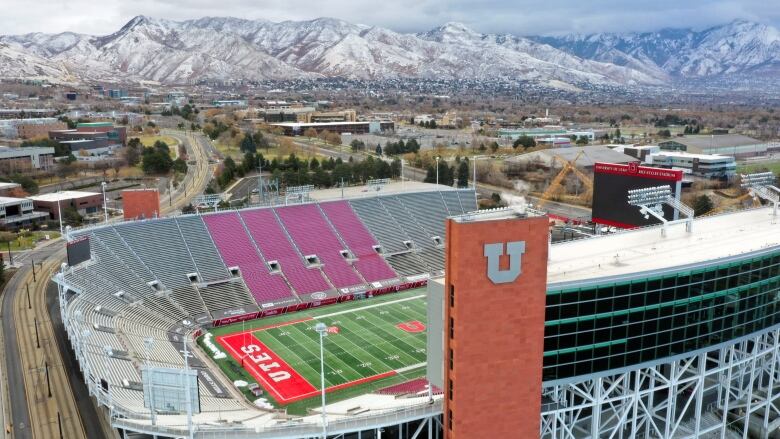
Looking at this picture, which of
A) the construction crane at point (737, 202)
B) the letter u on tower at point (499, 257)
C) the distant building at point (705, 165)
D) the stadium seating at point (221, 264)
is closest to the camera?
the letter u on tower at point (499, 257)

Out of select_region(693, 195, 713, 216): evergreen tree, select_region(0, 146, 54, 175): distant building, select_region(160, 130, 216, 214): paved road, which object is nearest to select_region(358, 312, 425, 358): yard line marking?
select_region(160, 130, 216, 214): paved road

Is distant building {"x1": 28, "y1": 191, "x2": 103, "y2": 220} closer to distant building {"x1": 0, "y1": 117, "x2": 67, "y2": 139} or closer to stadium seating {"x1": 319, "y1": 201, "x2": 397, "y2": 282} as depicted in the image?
stadium seating {"x1": 319, "y1": 201, "x2": 397, "y2": 282}

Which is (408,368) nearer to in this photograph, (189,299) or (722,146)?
(189,299)

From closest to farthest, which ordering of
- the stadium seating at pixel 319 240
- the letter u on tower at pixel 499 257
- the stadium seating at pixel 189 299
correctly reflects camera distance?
the letter u on tower at pixel 499 257 → the stadium seating at pixel 189 299 → the stadium seating at pixel 319 240

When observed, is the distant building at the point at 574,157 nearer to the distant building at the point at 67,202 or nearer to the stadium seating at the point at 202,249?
the distant building at the point at 67,202

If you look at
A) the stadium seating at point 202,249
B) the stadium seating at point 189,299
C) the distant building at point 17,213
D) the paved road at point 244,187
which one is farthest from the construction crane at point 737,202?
the distant building at point 17,213
